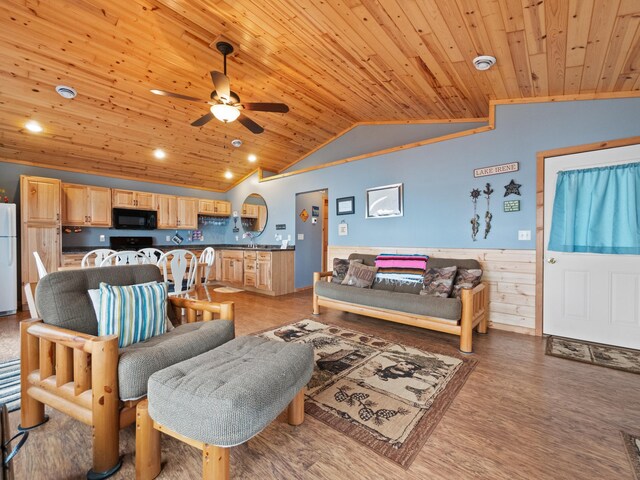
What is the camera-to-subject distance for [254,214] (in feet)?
21.7

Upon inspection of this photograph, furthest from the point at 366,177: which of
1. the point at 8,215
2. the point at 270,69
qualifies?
the point at 8,215

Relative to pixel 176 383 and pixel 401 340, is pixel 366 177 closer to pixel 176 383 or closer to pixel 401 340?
pixel 401 340

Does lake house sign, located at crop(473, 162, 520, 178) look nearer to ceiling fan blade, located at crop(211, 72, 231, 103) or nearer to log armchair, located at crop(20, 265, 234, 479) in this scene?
ceiling fan blade, located at crop(211, 72, 231, 103)

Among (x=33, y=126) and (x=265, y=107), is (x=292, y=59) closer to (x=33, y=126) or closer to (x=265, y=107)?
(x=265, y=107)

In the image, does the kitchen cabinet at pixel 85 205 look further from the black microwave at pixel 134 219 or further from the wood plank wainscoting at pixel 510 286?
the wood plank wainscoting at pixel 510 286

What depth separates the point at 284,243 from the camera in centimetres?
597

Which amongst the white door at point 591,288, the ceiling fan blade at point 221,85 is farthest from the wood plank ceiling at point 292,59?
the white door at point 591,288

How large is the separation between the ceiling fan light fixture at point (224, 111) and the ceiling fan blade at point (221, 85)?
62 mm

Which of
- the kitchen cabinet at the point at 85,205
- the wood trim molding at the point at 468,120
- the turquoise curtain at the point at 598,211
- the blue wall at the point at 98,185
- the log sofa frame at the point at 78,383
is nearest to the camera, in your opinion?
the log sofa frame at the point at 78,383

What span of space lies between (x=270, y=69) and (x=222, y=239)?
494cm

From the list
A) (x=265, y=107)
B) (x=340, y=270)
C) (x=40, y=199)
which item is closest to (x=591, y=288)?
(x=340, y=270)

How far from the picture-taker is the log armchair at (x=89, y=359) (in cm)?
130

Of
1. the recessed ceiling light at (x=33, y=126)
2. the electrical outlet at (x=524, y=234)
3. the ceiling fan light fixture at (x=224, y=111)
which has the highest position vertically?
the recessed ceiling light at (x=33, y=126)

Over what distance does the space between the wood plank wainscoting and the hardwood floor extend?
1019mm
